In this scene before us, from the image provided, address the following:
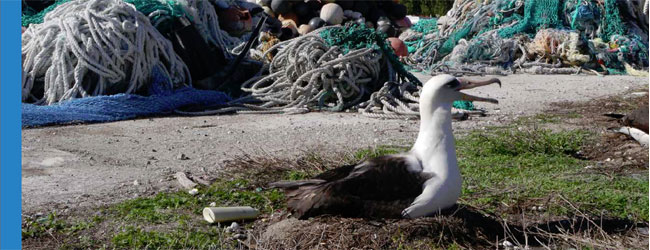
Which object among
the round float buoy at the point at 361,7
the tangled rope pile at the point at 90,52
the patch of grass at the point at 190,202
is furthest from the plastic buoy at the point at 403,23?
the patch of grass at the point at 190,202

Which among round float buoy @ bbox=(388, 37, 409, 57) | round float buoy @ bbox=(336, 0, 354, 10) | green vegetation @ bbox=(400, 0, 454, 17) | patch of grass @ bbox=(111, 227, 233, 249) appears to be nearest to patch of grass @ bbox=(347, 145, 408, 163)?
patch of grass @ bbox=(111, 227, 233, 249)

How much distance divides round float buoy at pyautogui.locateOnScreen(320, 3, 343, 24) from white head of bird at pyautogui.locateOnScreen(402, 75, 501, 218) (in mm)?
14783

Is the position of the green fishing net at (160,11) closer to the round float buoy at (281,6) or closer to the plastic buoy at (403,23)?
the round float buoy at (281,6)

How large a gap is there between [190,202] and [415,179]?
158 centimetres

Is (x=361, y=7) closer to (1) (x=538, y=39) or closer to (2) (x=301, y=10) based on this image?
(2) (x=301, y=10)

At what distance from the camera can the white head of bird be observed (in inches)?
153

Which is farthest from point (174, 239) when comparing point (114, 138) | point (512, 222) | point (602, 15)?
point (602, 15)

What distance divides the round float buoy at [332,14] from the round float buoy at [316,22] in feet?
1.12

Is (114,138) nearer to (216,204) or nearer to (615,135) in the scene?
(216,204)

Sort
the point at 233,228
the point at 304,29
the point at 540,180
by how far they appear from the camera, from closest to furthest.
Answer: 1. the point at 233,228
2. the point at 540,180
3. the point at 304,29

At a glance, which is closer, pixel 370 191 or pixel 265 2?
pixel 370 191

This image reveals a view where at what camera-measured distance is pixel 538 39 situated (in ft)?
50.0

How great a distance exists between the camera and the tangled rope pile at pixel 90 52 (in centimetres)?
925

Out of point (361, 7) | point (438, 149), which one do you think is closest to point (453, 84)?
point (438, 149)
